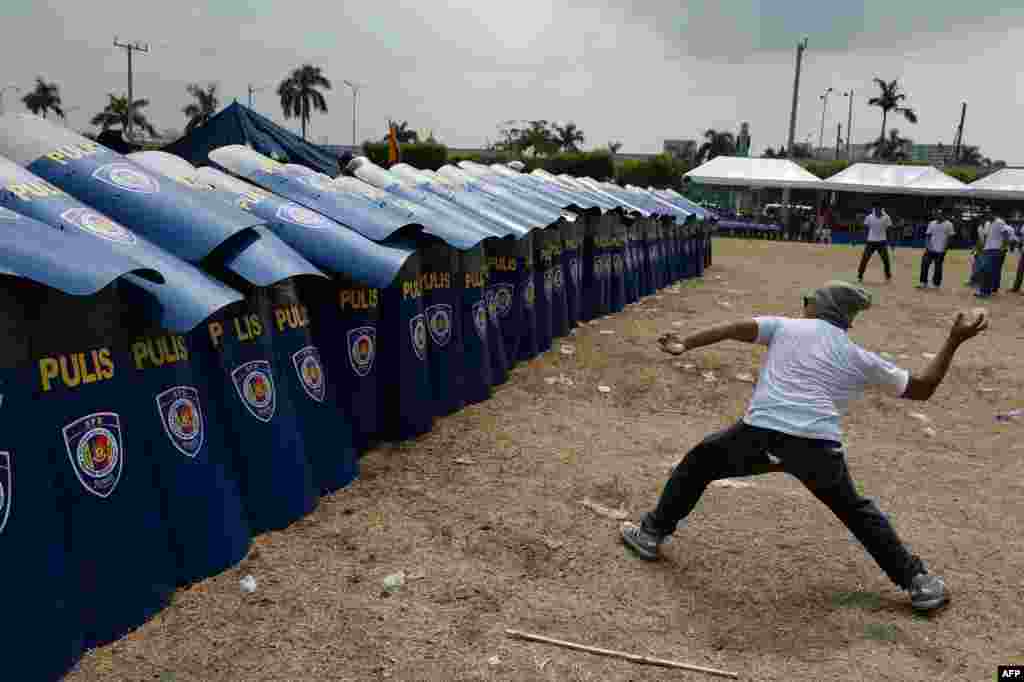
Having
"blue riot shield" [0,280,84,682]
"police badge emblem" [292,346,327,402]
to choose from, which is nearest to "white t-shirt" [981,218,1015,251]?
"police badge emblem" [292,346,327,402]

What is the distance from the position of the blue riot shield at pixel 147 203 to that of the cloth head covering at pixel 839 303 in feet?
8.10

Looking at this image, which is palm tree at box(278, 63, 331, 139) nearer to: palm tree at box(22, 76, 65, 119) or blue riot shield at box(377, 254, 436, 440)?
palm tree at box(22, 76, 65, 119)

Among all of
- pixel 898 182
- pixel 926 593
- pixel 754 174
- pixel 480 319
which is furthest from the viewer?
pixel 754 174

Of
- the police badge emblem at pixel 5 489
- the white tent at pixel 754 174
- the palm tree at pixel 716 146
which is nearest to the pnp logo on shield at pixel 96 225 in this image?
the police badge emblem at pixel 5 489

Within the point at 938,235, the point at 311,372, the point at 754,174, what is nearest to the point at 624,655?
the point at 311,372

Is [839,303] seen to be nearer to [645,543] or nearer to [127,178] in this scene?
[645,543]

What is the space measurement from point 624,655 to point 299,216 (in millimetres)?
3057

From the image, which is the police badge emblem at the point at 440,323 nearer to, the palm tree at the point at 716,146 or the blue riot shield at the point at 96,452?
the blue riot shield at the point at 96,452

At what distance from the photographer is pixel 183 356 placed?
11.2 feet

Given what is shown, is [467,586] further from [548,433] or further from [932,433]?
[932,433]

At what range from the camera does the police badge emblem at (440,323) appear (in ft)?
19.0

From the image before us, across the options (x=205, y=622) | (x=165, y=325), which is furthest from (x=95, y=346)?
(x=205, y=622)

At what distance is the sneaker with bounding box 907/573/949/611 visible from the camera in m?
3.51

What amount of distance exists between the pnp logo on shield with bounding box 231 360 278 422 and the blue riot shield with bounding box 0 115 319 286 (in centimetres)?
41
